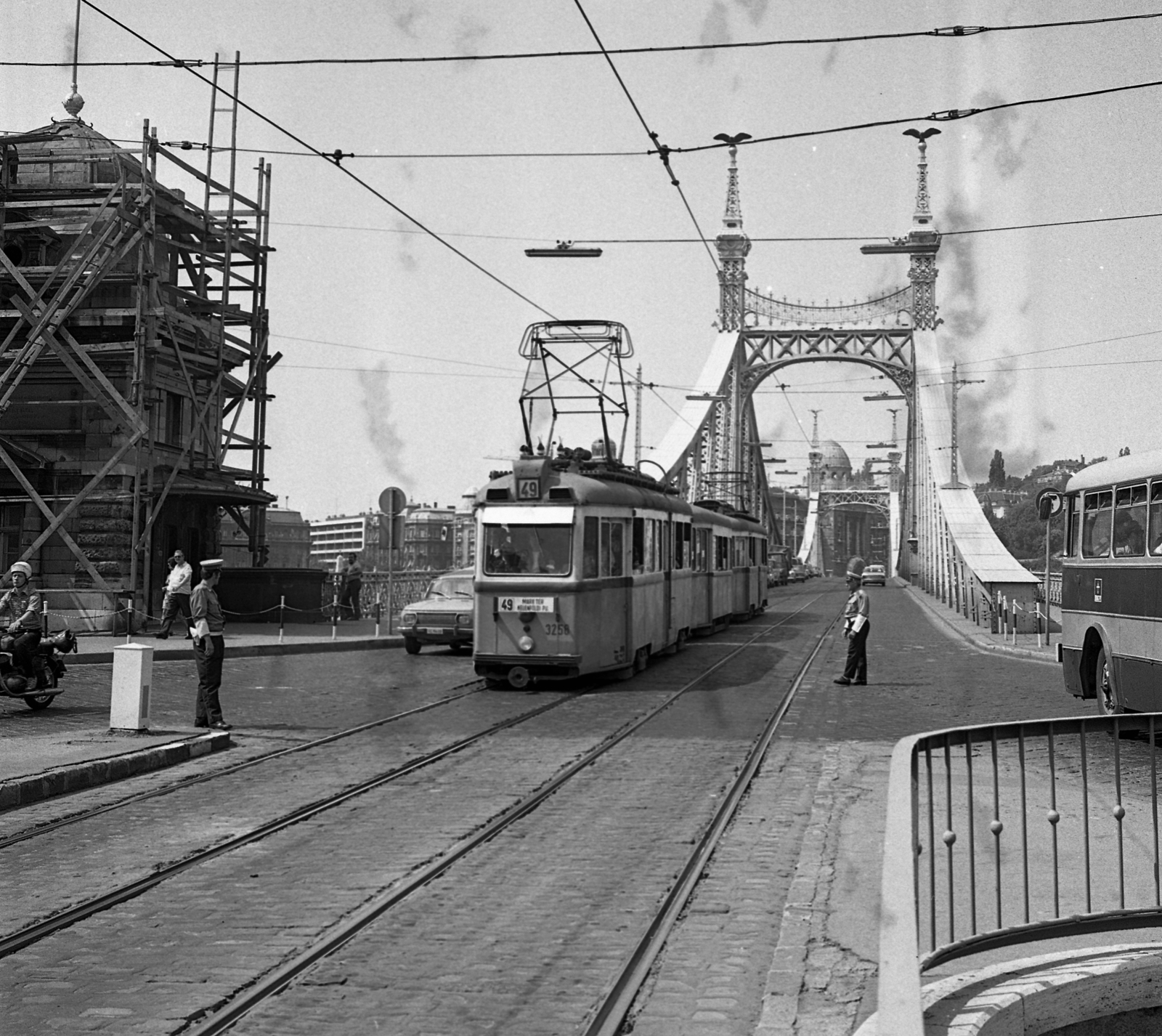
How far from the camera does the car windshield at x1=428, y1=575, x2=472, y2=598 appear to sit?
23.3 m

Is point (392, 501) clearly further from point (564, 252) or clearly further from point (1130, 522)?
point (1130, 522)

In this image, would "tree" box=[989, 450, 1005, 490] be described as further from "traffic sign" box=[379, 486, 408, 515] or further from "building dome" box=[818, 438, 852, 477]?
"traffic sign" box=[379, 486, 408, 515]

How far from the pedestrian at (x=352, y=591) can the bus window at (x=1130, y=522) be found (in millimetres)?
21108

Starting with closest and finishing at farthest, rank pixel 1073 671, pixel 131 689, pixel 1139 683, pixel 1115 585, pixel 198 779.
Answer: pixel 198 779, pixel 131 689, pixel 1139 683, pixel 1115 585, pixel 1073 671

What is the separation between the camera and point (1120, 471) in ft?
44.1

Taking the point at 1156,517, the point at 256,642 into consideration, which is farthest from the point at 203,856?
the point at 256,642

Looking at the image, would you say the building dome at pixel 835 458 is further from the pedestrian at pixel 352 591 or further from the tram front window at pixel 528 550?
the tram front window at pixel 528 550

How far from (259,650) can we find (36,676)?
835cm

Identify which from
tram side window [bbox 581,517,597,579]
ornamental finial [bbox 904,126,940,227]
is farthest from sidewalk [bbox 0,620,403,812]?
ornamental finial [bbox 904,126,940,227]

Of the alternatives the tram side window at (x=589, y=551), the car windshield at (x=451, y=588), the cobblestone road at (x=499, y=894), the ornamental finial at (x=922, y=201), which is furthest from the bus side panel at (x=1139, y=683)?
the ornamental finial at (x=922, y=201)

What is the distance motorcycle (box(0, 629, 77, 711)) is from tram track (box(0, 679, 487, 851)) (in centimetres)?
346

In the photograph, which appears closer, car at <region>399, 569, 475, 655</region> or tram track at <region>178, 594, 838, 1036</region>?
tram track at <region>178, 594, 838, 1036</region>

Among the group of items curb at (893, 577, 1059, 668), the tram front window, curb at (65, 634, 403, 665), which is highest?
the tram front window

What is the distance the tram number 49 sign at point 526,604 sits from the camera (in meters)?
16.4
